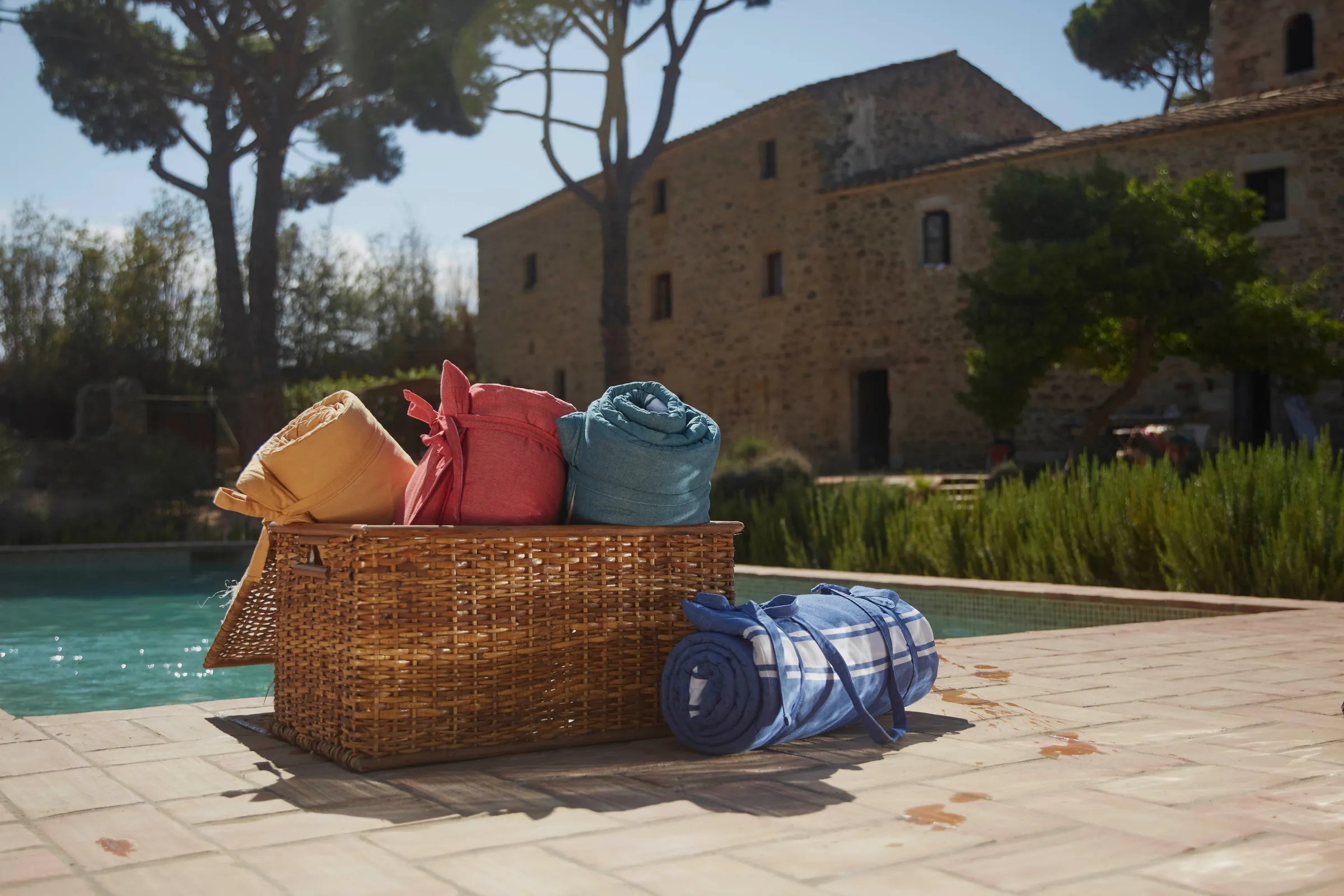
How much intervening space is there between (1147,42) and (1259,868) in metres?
24.7

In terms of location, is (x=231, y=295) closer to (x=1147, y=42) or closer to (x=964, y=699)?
(x=964, y=699)

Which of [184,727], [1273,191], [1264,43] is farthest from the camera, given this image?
[1264,43]

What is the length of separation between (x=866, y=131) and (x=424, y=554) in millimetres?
16281

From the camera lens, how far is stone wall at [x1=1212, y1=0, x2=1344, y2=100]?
16.4 meters

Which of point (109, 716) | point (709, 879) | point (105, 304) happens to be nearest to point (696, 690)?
point (709, 879)

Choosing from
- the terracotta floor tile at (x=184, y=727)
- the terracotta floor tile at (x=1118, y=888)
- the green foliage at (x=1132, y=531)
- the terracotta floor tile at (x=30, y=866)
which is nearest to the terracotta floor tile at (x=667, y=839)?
the terracotta floor tile at (x=1118, y=888)

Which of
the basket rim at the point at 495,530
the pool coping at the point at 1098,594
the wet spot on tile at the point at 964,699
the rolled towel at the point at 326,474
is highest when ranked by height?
the rolled towel at the point at 326,474

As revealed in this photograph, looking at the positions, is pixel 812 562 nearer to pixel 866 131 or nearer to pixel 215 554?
pixel 215 554

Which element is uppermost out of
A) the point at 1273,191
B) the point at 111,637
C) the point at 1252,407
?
the point at 1273,191

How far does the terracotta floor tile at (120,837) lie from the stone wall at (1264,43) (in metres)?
17.7

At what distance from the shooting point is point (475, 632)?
2623 mm

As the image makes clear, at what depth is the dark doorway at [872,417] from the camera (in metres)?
17.7

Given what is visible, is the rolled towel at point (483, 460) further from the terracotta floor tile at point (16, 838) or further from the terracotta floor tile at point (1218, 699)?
the terracotta floor tile at point (1218, 699)

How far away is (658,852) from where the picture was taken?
1897 mm
